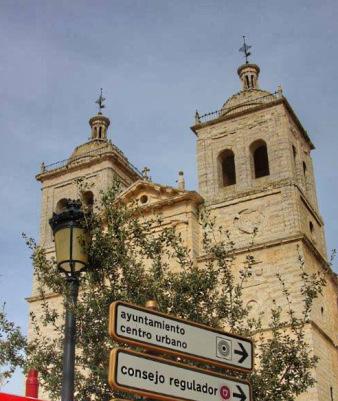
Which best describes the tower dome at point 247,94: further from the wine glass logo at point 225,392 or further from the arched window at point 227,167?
the wine glass logo at point 225,392

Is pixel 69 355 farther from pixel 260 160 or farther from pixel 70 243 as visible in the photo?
pixel 260 160

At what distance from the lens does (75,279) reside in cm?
644

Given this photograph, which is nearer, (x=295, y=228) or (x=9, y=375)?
(x=9, y=375)

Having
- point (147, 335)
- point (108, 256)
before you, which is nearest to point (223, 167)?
point (108, 256)

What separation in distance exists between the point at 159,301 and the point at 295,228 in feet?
50.8

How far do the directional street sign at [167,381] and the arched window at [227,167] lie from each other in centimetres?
2441

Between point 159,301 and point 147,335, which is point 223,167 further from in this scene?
point 147,335

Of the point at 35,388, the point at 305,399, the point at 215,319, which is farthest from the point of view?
the point at 305,399

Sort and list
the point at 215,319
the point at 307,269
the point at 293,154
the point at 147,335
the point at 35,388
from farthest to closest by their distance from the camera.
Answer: the point at 293,154 < the point at 307,269 < the point at 215,319 < the point at 35,388 < the point at 147,335

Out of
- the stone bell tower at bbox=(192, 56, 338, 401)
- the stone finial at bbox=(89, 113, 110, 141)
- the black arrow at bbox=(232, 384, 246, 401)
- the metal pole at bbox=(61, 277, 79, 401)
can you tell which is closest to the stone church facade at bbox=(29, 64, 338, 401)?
the stone bell tower at bbox=(192, 56, 338, 401)

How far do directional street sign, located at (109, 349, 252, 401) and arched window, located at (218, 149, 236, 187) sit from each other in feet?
80.1

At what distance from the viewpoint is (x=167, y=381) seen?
496 cm

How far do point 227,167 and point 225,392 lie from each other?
83.6ft

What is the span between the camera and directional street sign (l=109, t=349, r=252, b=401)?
15.6ft
